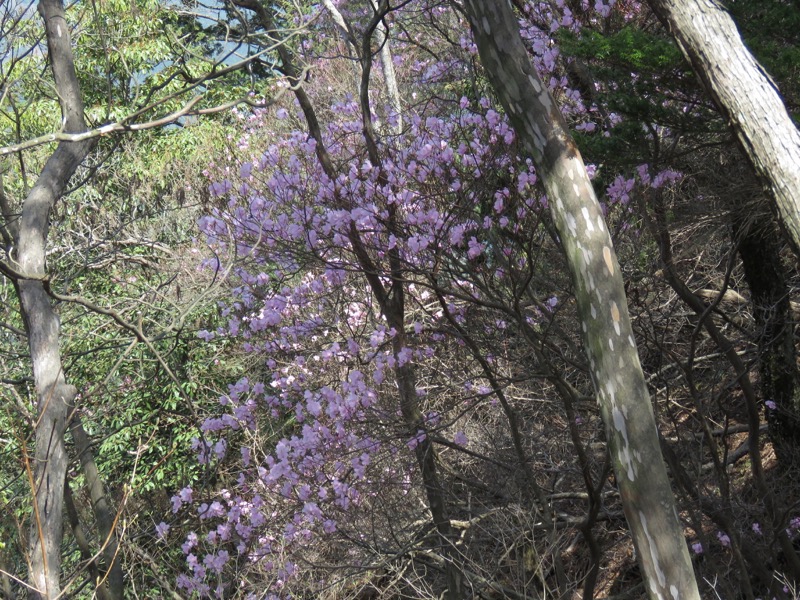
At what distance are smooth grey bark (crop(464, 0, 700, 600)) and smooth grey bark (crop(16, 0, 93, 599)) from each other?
1.93m

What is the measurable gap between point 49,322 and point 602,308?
255cm

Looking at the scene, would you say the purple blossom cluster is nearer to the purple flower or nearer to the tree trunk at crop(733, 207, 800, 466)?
the purple flower

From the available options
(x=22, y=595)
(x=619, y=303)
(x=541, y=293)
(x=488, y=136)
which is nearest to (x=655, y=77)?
(x=488, y=136)

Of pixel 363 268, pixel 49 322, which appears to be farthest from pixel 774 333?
pixel 49 322

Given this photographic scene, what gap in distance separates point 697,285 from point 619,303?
3.88 metres

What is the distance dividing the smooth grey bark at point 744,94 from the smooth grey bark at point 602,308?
537 millimetres

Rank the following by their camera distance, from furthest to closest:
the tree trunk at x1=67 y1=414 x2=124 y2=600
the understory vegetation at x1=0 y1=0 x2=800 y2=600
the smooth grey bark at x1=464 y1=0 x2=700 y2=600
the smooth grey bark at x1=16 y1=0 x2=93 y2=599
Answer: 1. the tree trunk at x1=67 y1=414 x2=124 y2=600
2. the understory vegetation at x1=0 y1=0 x2=800 y2=600
3. the smooth grey bark at x1=16 y1=0 x2=93 y2=599
4. the smooth grey bark at x1=464 y1=0 x2=700 y2=600

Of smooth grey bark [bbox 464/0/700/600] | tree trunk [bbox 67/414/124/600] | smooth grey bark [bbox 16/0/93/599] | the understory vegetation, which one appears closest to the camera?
smooth grey bark [bbox 464/0/700/600]

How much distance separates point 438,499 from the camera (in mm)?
4949

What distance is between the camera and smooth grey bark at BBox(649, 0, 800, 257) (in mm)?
2873

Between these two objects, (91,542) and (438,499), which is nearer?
(438,499)

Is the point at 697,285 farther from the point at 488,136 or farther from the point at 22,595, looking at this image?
the point at 22,595

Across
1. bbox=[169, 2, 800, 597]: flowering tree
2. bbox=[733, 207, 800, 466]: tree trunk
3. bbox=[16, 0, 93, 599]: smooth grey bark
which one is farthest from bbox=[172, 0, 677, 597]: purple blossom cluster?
bbox=[733, 207, 800, 466]: tree trunk

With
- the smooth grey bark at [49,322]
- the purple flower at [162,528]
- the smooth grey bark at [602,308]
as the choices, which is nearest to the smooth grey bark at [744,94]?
the smooth grey bark at [602,308]
